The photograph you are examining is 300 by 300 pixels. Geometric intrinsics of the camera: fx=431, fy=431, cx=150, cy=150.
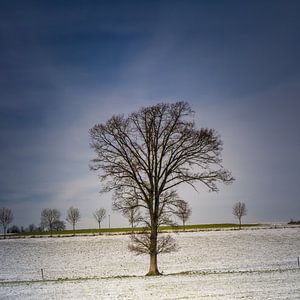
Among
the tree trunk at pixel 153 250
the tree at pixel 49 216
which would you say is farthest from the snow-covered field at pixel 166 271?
the tree at pixel 49 216

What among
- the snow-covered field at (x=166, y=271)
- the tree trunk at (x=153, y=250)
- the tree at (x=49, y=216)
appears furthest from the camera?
the tree at (x=49, y=216)

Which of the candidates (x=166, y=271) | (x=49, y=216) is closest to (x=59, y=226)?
(x=49, y=216)

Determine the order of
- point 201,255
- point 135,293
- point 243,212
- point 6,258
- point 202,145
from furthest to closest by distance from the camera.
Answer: point 243,212 → point 6,258 → point 201,255 → point 202,145 → point 135,293

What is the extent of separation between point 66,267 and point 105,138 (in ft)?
75.8

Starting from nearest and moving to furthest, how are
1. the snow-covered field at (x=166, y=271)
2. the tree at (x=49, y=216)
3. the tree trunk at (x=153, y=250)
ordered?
the snow-covered field at (x=166, y=271) < the tree trunk at (x=153, y=250) < the tree at (x=49, y=216)

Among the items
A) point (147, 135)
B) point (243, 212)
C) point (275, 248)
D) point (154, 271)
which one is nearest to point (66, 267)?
point (154, 271)

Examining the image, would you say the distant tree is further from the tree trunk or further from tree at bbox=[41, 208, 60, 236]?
the tree trunk

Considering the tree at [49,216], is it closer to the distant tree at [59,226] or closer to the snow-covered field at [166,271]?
the distant tree at [59,226]

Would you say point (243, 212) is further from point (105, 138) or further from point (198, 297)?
point (198, 297)

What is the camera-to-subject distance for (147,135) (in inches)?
1268

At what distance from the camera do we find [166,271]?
132 feet

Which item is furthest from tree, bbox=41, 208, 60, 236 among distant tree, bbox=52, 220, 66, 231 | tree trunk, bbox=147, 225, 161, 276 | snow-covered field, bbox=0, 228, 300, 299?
tree trunk, bbox=147, 225, 161, 276

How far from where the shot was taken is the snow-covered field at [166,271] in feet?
70.2

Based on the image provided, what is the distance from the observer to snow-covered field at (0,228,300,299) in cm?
2139
